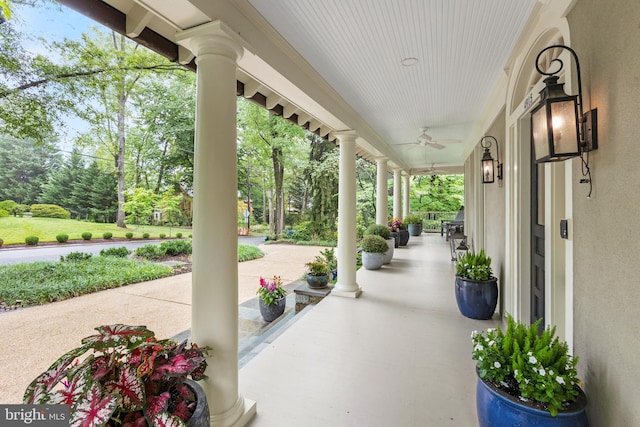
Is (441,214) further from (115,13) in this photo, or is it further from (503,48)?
(115,13)

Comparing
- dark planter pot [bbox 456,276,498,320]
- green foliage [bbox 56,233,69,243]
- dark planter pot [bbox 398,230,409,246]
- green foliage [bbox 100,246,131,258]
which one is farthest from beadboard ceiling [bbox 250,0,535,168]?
green foliage [bbox 100,246,131,258]

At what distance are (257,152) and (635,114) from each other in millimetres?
13429

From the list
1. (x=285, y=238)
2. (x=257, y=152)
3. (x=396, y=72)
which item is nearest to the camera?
(x=396, y=72)

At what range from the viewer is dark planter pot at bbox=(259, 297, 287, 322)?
14.1 feet

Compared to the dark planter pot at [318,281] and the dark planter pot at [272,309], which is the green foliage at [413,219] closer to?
the dark planter pot at [318,281]

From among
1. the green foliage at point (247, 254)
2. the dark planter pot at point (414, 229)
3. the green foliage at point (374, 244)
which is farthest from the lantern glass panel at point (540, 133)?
the dark planter pot at point (414, 229)

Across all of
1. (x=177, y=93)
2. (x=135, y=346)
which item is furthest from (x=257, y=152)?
(x=135, y=346)

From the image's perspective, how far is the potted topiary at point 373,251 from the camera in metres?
5.95

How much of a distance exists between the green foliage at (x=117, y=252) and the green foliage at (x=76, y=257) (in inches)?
19.9

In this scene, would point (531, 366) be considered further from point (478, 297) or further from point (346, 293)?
point (346, 293)

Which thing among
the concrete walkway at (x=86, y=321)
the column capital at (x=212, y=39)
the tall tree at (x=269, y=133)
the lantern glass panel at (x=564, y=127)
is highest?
the tall tree at (x=269, y=133)

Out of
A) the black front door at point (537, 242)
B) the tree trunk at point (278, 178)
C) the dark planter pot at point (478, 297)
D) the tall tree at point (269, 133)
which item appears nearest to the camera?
the black front door at point (537, 242)

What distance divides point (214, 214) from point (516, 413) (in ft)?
6.34

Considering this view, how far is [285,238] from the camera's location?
47.9 ft
